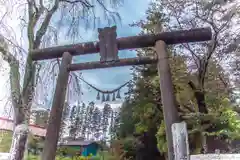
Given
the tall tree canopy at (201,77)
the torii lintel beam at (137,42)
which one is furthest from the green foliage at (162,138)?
the torii lintel beam at (137,42)

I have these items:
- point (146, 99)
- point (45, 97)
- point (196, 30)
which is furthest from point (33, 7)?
point (146, 99)

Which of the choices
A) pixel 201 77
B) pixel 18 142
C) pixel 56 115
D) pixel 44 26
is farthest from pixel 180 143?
pixel 201 77

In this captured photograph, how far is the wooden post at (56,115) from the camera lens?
285 centimetres

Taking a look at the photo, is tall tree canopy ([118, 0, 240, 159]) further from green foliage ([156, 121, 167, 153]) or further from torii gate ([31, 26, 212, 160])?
torii gate ([31, 26, 212, 160])

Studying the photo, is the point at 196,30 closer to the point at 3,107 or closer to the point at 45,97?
the point at 45,97

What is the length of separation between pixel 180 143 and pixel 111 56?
4.28 feet

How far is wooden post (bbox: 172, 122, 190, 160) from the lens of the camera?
244 cm

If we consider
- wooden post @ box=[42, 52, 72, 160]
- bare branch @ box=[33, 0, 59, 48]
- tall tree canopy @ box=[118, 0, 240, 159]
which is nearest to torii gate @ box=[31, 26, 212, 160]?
Answer: wooden post @ box=[42, 52, 72, 160]

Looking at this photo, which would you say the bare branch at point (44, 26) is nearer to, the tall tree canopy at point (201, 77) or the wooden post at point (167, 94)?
the wooden post at point (167, 94)

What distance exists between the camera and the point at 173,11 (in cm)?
773

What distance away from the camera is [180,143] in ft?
8.05

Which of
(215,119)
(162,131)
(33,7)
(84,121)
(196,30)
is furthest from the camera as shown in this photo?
(84,121)

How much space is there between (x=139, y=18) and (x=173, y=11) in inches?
56.2

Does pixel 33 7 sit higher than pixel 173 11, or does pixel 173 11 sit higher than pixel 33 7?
pixel 173 11
